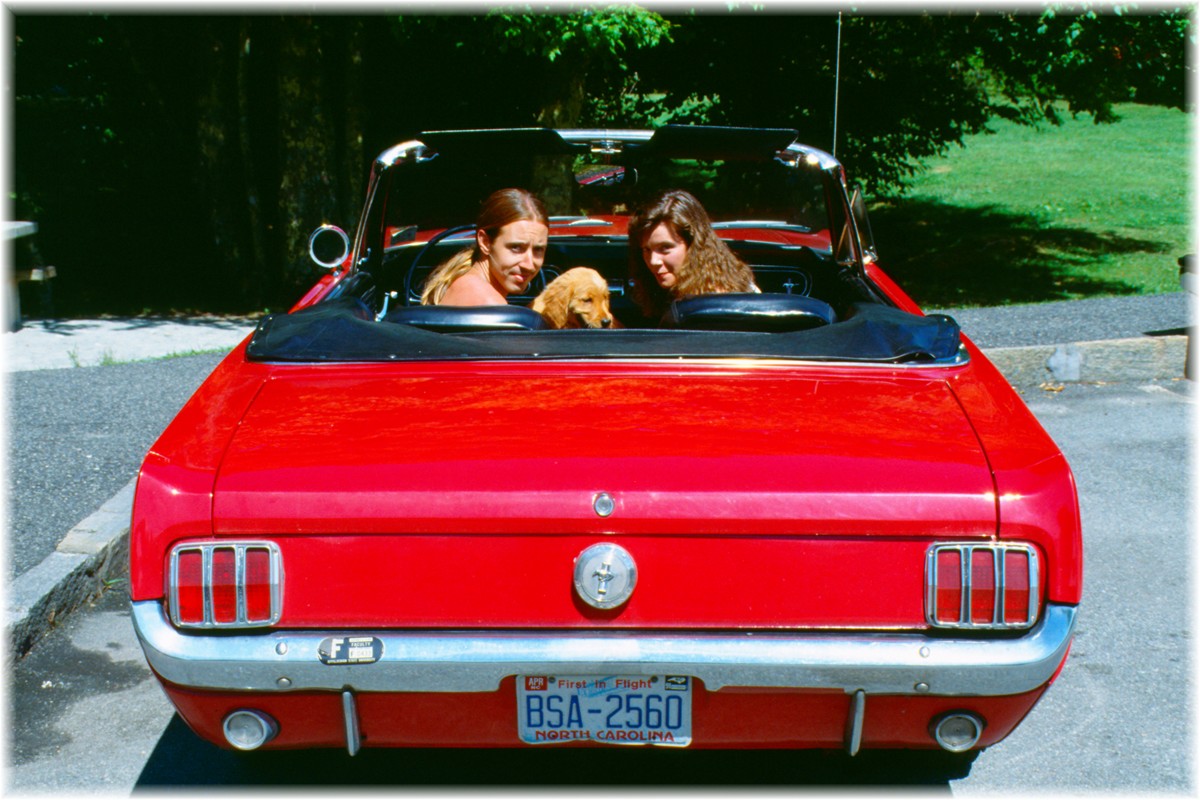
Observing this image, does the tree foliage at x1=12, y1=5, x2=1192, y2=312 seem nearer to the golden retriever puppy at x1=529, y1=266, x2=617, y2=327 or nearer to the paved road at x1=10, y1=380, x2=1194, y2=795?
the golden retriever puppy at x1=529, y1=266, x2=617, y2=327

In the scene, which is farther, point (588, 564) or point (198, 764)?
point (198, 764)

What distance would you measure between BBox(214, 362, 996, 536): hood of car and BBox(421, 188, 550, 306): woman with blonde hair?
1411 mm

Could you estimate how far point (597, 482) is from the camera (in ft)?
7.77

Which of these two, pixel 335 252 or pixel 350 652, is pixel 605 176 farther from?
pixel 350 652

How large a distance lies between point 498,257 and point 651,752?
1806 millimetres

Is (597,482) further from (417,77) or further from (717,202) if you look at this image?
(417,77)

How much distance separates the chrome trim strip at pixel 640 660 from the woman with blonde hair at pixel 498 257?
6.29 feet

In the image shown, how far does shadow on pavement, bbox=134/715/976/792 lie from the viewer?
3.16 m

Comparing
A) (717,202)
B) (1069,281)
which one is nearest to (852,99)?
(1069,281)

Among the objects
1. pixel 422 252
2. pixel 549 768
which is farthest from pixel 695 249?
pixel 549 768

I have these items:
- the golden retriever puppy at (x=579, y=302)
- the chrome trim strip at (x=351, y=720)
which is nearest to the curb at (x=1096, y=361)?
the golden retriever puppy at (x=579, y=302)

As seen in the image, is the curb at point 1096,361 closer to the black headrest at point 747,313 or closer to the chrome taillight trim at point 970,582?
the black headrest at point 747,313

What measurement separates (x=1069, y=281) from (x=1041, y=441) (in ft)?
41.3

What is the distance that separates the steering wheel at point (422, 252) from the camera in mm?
4598
